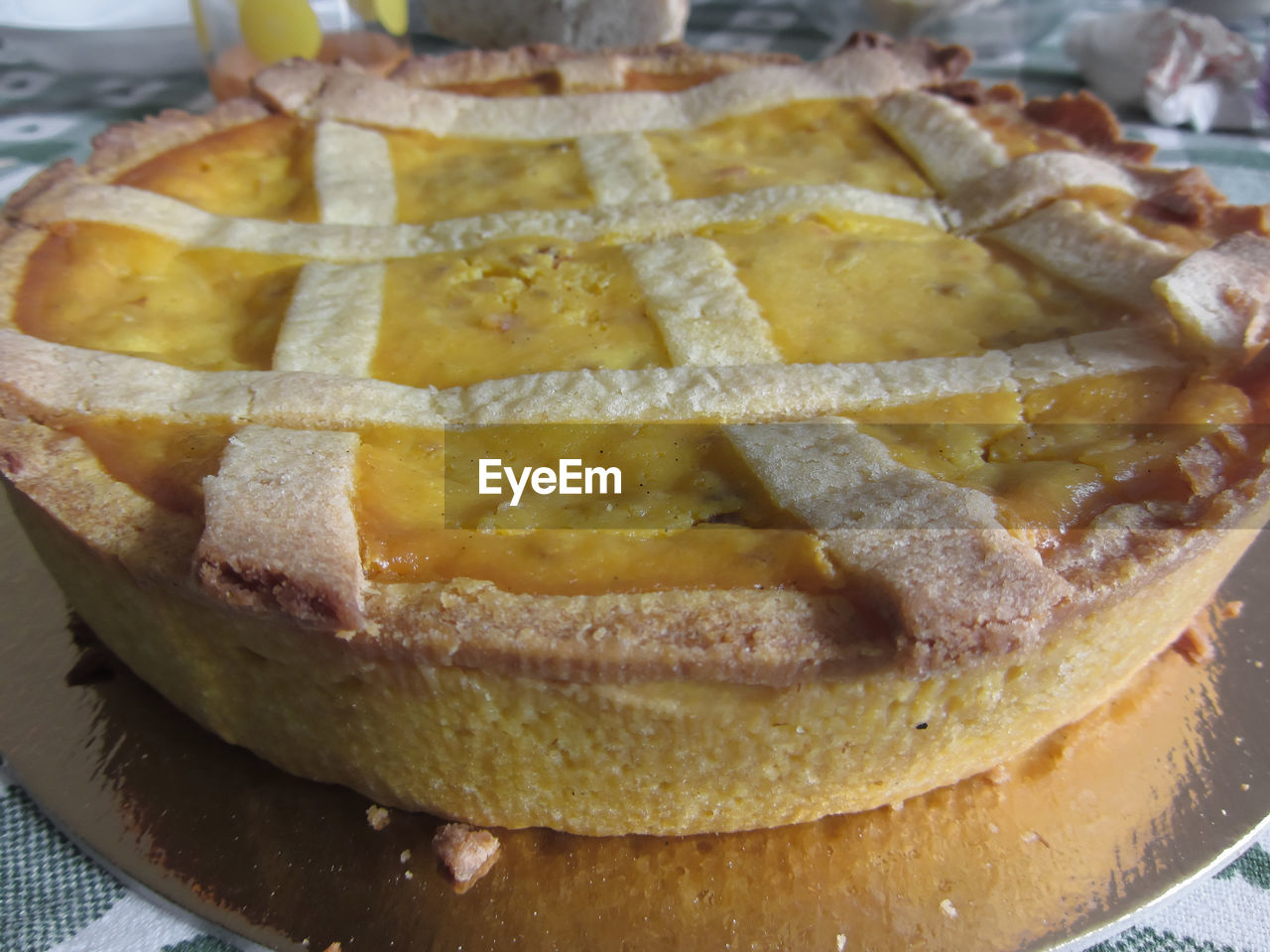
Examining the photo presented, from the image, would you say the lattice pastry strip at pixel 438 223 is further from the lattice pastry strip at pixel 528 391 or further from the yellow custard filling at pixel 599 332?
the lattice pastry strip at pixel 528 391

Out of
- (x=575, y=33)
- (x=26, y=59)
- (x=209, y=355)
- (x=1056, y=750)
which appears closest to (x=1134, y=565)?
(x=1056, y=750)

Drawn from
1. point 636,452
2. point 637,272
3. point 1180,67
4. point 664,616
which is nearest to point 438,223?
point 637,272

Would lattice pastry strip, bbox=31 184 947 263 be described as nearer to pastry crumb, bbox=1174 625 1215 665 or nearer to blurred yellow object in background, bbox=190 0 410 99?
pastry crumb, bbox=1174 625 1215 665

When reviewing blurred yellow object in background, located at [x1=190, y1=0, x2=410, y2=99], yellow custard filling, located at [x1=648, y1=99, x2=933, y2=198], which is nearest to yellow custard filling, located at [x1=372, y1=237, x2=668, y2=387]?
yellow custard filling, located at [x1=648, y1=99, x2=933, y2=198]

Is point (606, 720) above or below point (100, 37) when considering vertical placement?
above

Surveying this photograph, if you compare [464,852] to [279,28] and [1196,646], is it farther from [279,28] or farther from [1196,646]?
[279,28]

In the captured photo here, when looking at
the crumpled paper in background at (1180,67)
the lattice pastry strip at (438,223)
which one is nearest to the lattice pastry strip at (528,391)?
the lattice pastry strip at (438,223)
